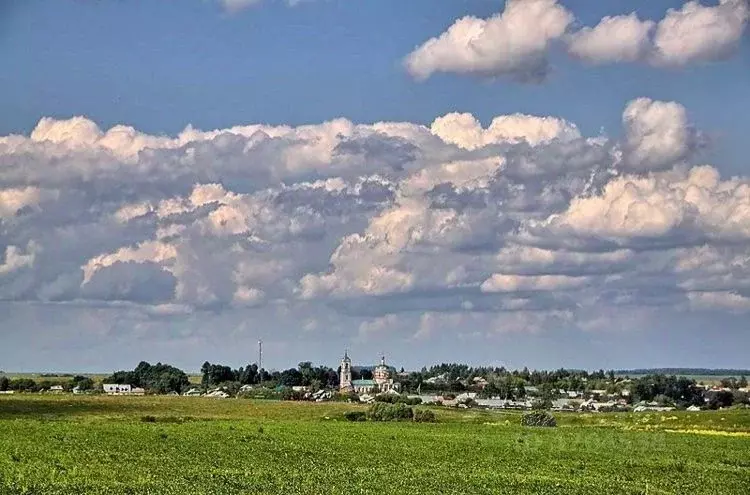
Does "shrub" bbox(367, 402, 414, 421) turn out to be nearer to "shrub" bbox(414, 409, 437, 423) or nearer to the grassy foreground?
"shrub" bbox(414, 409, 437, 423)

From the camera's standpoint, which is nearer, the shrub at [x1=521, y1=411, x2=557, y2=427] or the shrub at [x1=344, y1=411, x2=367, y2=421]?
the shrub at [x1=521, y1=411, x2=557, y2=427]

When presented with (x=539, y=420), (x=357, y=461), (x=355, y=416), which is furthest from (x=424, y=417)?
(x=357, y=461)

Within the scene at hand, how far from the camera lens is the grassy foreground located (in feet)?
138

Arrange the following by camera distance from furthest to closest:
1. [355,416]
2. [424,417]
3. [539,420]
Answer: [355,416]
[424,417]
[539,420]

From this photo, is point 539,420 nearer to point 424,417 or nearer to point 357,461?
point 424,417

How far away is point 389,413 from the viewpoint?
126875 mm

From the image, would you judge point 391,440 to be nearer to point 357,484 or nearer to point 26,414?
point 357,484

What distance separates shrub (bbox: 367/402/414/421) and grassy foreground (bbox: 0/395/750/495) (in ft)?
105

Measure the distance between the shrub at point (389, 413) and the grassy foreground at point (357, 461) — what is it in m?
32.0

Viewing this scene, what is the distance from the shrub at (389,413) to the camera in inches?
4975

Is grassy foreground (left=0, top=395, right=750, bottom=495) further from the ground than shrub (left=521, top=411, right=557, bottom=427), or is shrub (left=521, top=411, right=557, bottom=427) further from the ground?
shrub (left=521, top=411, right=557, bottom=427)

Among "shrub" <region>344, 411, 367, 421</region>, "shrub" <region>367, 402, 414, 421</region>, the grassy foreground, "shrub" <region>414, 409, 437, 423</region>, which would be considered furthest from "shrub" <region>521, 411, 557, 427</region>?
the grassy foreground

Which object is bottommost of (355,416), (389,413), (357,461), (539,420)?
(357,461)

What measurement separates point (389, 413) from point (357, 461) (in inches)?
2814
